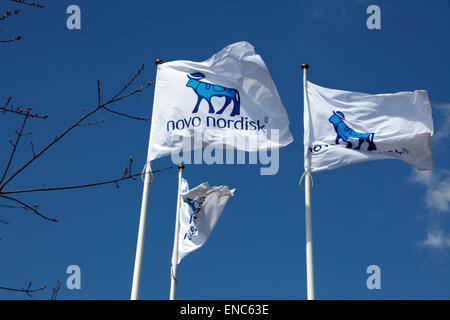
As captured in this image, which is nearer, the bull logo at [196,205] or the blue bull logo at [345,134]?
the blue bull logo at [345,134]

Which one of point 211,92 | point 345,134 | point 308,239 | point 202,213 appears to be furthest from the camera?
point 202,213

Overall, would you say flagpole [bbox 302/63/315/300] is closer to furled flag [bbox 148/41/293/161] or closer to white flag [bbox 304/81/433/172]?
white flag [bbox 304/81/433/172]

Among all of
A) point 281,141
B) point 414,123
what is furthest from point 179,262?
point 414,123

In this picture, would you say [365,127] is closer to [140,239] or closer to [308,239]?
[308,239]

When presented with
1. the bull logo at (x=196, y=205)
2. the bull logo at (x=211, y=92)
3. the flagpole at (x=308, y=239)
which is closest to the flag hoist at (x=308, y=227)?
the flagpole at (x=308, y=239)

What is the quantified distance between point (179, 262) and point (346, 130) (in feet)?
18.7

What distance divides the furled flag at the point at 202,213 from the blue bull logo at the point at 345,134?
3301 mm

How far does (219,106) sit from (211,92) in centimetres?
50

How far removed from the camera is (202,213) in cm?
1686

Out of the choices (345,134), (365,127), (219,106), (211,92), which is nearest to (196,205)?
(219,106)

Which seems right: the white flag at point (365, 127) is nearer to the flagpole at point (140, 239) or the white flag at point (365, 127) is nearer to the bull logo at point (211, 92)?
the bull logo at point (211, 92)

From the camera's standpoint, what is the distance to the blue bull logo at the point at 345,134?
15336 mm
